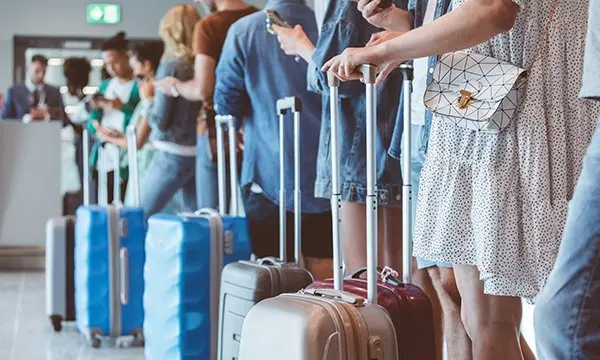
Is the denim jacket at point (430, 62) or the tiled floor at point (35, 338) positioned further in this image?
the tiled floor at point (35, 338)

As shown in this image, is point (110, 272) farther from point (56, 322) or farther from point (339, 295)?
point (339, 295)

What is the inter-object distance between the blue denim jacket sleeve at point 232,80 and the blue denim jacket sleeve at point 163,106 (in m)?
1.03

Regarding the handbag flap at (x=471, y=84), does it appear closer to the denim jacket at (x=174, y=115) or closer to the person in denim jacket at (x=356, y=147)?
the person in denim jacket at (x=356, y=147)

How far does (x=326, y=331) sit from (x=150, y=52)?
3.66 meters

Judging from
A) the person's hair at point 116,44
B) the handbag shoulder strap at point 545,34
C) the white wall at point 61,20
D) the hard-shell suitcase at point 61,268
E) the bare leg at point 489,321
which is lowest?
the hard-shell suitcase at point 61,268

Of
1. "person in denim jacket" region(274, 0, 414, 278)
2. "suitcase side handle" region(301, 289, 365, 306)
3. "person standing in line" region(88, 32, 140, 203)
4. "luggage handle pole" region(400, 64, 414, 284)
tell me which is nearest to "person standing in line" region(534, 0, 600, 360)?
"suitcase side handle" region(301, 289, 365, 306)

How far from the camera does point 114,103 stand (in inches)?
229

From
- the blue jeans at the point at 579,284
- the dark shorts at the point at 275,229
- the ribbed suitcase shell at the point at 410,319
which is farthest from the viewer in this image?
the dark shorts at the point at 275,229

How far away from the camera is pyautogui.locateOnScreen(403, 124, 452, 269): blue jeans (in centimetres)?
234

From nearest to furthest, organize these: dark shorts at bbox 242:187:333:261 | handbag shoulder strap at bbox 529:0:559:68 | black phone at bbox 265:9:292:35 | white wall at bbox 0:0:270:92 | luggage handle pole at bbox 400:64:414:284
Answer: handbag shoulder strap at bbox 529:0:559:68 → luggage handle pole at bbox 400:64:414:284 → black phone at bbox 265:9:292:35 → dark shorts at bbox 242:187:333:261 → white wall at bbox 0:0:270:92

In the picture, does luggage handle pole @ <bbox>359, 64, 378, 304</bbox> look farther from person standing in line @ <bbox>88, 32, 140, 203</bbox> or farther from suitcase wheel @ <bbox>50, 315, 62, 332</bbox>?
person standing in line @ <bbox>88, 32, 140, 203</bbox>

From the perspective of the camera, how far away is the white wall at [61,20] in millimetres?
12781

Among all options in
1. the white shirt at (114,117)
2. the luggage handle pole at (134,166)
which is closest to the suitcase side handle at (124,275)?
the luggage handle pole at (134,166)

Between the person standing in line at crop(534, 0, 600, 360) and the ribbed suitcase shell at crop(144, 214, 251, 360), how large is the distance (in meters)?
2.15
